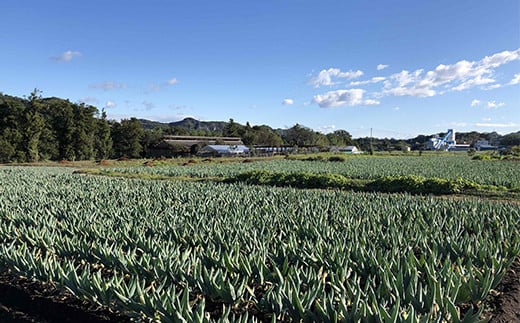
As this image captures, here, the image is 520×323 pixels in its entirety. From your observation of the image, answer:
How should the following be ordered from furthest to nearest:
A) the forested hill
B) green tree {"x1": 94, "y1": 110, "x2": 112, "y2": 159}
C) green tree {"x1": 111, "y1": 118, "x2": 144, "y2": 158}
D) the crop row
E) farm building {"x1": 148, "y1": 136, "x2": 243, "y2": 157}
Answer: farm building {"x1": 148, "y1": 136, "x2": 243, "y2": 157} < green tree {"x1": 111, "y1": 118, "x2": 144, "y2": 158} < green tree {"x1": 94, "y1": 110, "x2": 112, "y2": 159} < the forested hill < the crop row

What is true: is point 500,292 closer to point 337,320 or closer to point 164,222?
point 337,320

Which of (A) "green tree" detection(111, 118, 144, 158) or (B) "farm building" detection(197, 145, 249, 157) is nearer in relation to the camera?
(B) "farm building" detection(197, 145, 249, 157)

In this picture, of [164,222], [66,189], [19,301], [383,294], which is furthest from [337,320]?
[66,189]

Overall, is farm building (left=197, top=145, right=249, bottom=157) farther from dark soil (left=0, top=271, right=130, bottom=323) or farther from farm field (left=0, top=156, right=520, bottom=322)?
dark soil (left=0, top=271, right=130, bottom=323)

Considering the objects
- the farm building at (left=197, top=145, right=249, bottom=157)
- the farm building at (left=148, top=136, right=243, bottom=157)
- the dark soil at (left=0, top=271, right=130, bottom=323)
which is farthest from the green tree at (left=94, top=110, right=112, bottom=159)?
the dark soil at (left=0, top=271, right=130, bottom=323)

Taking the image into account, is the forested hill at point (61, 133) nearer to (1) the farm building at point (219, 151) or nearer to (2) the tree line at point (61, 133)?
(2) the tree line at point (61, 133)

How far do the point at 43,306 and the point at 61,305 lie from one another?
29 centimetres

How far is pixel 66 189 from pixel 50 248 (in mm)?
7822

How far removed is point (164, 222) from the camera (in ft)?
23.6

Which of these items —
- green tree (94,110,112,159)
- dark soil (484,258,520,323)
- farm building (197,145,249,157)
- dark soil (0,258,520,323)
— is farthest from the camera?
farm building (197,145,249,157)

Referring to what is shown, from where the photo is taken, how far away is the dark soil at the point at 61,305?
13.4 ft

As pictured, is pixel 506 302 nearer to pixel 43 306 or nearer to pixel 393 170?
pixel 43 306

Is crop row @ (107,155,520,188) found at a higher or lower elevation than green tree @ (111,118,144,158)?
lower

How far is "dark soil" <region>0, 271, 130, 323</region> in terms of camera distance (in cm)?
420
